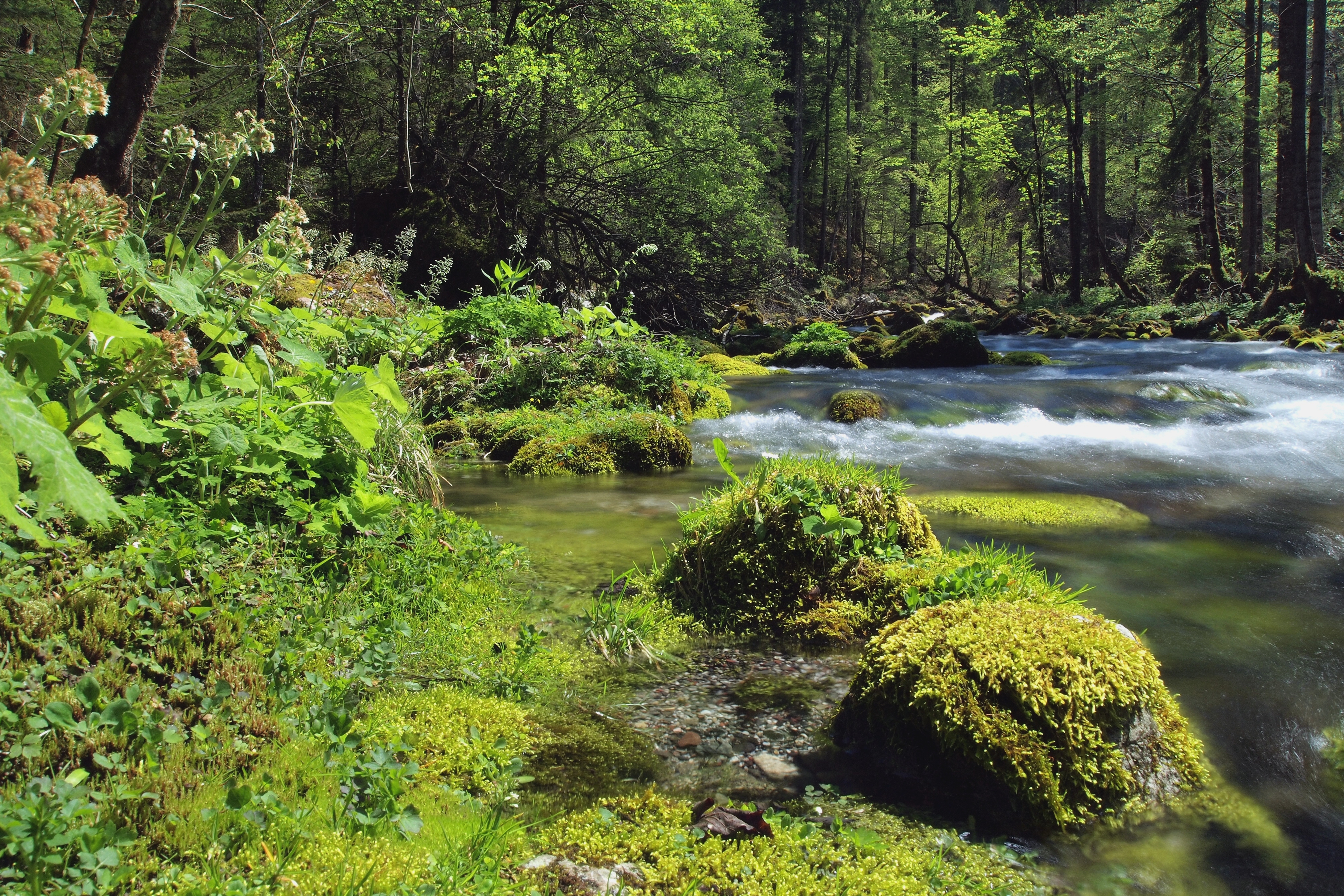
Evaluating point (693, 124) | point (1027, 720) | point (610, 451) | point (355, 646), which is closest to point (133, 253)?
point (355, 646)

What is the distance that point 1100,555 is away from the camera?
5918 mm

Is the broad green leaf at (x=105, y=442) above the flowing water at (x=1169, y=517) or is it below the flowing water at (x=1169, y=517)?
above

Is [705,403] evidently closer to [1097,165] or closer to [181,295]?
[181,295]

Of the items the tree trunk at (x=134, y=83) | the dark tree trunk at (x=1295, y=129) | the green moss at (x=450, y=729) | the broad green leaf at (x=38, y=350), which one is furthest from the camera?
the dark tree trunk at (x=1295, y=129)

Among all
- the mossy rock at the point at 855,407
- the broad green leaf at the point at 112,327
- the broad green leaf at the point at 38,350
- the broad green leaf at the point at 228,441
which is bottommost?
the mossy rock at the point at 855,407

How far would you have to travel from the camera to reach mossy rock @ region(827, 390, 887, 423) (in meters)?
12.0

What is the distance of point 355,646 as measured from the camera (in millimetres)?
3355

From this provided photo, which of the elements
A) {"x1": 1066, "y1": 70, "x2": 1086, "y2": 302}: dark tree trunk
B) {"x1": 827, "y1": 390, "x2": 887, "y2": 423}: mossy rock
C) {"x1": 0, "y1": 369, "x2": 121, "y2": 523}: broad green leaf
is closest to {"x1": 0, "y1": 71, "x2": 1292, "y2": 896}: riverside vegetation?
{"x1": 0, "y1": 369, "x2": 121, "y2": 523}: broad green leaf

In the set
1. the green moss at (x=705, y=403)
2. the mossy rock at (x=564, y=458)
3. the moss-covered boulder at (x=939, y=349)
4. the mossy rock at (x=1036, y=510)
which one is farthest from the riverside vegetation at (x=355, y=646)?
the moss-covered boulder at (x=939, y=349)

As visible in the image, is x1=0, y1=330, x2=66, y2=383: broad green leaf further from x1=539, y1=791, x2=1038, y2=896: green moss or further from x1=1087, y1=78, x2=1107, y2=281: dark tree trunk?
x1=1087, y1=78, x2=1107, y2=281: dark tree trunk

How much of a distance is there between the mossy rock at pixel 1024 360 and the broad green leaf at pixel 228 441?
17832 mm

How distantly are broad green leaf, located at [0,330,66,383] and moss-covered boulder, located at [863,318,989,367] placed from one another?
59.4 ft

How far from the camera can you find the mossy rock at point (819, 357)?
19547 mm

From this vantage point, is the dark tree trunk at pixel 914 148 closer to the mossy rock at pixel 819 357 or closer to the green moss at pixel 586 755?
the mossy rock at pixel 819 357
